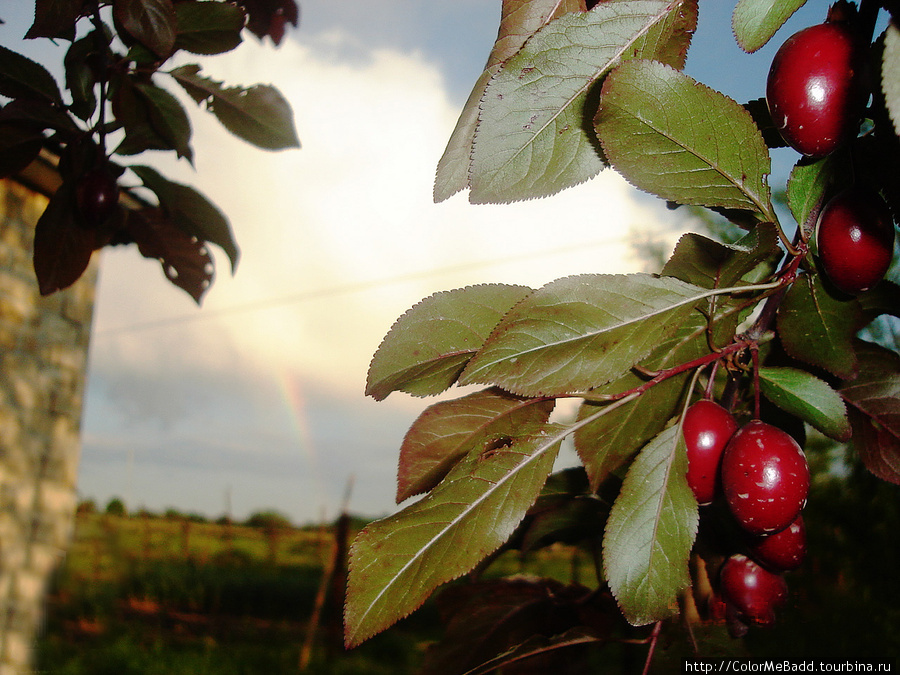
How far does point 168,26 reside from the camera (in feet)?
2.18

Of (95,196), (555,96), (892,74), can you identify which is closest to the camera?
(892,74)

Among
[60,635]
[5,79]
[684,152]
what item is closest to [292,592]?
[60,635]

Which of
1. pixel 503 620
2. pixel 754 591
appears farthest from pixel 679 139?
pixel 503 620

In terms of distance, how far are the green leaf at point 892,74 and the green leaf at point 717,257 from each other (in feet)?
0.27

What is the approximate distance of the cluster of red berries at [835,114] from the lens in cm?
27

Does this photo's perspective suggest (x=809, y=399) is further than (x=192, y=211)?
No

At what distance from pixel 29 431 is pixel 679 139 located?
3.67 m

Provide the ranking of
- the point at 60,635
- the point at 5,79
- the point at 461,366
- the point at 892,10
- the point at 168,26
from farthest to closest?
the point at 60,635 < the point at 5,79 < the point at 168,26 < the point at 461,366 < the point at 892,10

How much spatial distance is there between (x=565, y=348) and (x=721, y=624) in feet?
0.84

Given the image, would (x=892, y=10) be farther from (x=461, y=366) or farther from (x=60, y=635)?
(x=60, y=635)

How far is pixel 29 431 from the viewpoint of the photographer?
10.5 ft

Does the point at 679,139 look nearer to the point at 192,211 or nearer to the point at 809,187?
the point at 809,187

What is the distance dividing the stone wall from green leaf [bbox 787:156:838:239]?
349cm

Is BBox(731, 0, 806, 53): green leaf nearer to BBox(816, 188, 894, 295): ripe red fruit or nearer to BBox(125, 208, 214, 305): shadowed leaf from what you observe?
BBox(816, 188, 894, 295): ripe red fruit
